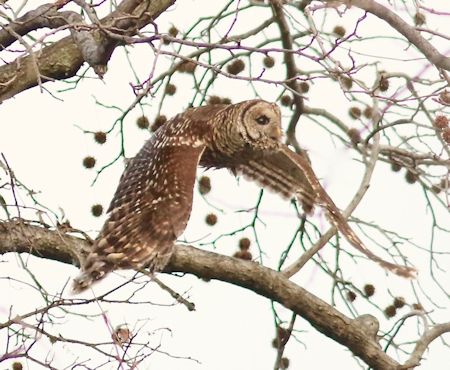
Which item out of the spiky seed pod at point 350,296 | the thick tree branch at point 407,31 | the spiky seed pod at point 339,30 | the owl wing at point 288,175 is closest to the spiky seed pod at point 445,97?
the thick tree branch at point 407,31

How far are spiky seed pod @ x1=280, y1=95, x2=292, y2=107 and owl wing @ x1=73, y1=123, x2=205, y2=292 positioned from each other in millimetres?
1402

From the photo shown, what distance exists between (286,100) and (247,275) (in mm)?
1946

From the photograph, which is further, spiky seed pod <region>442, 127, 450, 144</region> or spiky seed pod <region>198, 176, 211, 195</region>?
spiky seed pod <region>198, 176, 211, 195</region>

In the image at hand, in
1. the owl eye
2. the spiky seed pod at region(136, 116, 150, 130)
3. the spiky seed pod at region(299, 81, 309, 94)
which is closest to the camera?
the owl eye

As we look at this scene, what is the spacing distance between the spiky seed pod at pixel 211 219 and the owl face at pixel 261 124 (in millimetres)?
804

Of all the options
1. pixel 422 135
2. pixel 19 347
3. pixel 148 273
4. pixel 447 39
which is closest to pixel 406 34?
pixel 447 39

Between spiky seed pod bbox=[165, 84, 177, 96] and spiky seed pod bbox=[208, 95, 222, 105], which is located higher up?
spiky seed pod bbox=[165, 84, 177, 96]

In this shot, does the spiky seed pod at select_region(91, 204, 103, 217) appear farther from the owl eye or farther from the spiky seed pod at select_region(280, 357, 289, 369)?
the spiky seed pod at select_region(280, 357, 289, 369)

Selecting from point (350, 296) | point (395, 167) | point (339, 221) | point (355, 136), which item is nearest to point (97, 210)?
point (339, 221)

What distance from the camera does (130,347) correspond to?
475 centimetres

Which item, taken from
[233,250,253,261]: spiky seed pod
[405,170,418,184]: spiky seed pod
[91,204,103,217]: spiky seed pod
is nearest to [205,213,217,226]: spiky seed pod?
[233,250,253,261]: spiky seed pod

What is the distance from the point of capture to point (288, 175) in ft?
18.7

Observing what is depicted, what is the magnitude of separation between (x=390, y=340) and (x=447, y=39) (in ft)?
5.58

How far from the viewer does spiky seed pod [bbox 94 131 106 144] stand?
638 cm
